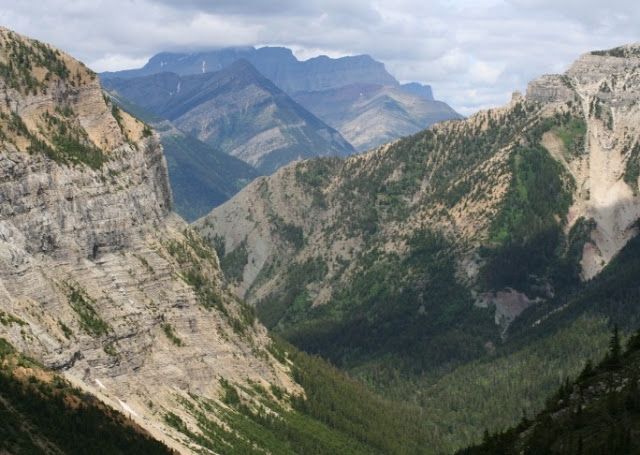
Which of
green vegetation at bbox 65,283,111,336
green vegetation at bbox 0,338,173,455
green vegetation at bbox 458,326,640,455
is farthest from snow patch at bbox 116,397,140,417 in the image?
green vegetation at bbox 458,326,640,455

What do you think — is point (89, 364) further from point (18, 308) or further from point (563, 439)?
point (563, 439)

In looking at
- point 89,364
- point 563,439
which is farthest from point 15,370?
point 563,439

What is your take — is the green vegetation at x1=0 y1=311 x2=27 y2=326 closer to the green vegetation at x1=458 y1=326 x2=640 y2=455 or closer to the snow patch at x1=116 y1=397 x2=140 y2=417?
the snow patch at x1=116 y1=397 x2=140 y2=417

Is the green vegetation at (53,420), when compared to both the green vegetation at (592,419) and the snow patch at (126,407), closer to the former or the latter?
the snow patch at (126,407)

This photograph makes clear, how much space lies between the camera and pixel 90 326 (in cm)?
18988

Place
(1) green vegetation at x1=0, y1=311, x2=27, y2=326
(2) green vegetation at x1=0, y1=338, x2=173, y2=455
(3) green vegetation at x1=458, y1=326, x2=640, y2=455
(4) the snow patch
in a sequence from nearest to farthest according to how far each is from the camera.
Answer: (3) green vegetation at x1=458, y1=326, x2=640, y2=455 < (2) green vegetation at x1=0, y1=338, x2=173, y2=455 < (1) green vegetation at x1=0, y1=311, x2=27, y2=326 < (4) the snow patch

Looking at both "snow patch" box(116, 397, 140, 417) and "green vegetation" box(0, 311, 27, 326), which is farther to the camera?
"snow patch" box(116, 397, 140, 417)

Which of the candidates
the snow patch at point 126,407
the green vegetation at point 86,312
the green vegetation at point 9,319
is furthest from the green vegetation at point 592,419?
the green vegetation at point 86,312

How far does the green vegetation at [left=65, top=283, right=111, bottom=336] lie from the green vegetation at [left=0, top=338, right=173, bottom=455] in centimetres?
2312

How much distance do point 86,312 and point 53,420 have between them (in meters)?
43.8

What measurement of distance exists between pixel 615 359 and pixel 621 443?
27.9m

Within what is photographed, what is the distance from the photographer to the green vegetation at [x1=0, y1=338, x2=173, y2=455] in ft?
465

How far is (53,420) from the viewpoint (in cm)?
15000

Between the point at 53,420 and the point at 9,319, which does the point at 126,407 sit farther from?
the point at 53,420
